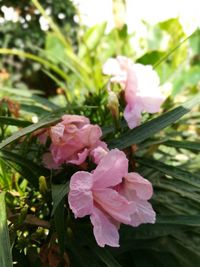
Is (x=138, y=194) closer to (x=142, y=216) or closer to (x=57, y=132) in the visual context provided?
(x=142, y=216)

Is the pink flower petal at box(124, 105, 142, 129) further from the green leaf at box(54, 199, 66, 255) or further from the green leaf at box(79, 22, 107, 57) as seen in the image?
the green leaf at box(79, 22, 107, 57)

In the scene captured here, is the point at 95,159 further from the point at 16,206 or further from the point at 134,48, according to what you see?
the point at 134,48

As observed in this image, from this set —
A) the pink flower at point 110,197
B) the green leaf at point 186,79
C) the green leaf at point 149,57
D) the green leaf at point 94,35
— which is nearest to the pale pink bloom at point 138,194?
the pink flower at point 110,197

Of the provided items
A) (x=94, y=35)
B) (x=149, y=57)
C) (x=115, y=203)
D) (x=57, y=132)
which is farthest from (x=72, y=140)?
(x=94, y=35)

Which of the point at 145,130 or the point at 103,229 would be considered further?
the point at 145,130

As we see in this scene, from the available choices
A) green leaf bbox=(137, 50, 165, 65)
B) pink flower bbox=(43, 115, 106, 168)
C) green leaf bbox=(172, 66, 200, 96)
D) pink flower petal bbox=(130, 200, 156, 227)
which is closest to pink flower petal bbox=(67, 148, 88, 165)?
pink flower bbox=(43, 115, 106, 168)
